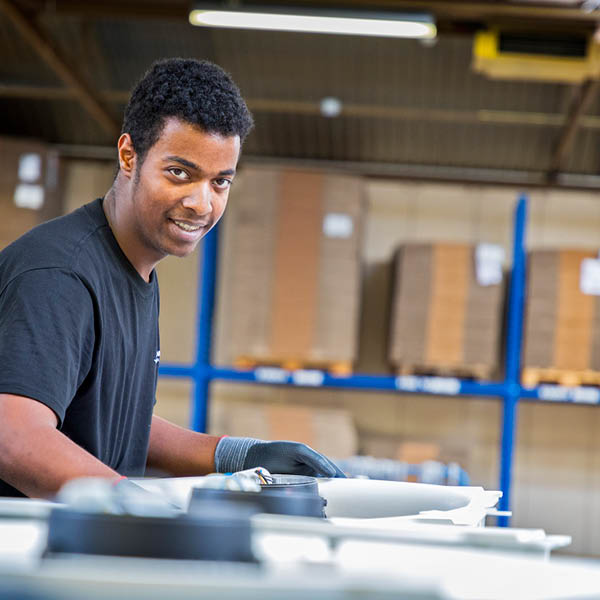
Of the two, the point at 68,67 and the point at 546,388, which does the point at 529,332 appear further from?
the point at 68,67

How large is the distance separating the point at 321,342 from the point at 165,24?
3042 millimetres

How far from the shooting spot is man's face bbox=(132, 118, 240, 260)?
197cm

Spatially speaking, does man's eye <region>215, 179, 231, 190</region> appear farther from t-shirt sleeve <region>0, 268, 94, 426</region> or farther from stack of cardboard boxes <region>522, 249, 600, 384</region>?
stack of cardboard boxes <region>522, 249, 600, 384</region>

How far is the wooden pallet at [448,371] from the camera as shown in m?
7.04

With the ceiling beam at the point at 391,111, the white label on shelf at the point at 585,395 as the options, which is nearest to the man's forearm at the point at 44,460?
the white label on shelf at the point at 585,395

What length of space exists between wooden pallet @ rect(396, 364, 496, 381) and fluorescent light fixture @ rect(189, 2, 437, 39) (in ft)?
8.11

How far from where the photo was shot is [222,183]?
209 centimetres

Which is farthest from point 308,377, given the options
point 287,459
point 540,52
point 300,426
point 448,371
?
point 287,459

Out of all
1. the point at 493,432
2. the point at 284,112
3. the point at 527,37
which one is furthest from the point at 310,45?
the point at 493,432

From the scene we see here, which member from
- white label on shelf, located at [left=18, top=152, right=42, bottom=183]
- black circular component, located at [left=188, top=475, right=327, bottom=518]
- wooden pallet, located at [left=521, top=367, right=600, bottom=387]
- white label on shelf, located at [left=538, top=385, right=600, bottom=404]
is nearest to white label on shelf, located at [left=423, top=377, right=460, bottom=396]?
wooden pallet, located at [left=521, top=367, right=600, bottom=387]

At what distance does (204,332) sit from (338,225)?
1.36 meters

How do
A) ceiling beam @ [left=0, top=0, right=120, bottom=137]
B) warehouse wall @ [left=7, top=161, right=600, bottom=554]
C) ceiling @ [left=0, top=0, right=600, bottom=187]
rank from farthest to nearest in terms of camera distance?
warehouse wall @ [left=7, top=161, right=600, bottom=554] → ceiling @ [left=0, top=0, right=600, bottom=187] → ceiling beam @ [left=0, top=0, right=120, bottom=137]

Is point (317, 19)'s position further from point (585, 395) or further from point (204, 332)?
point (585, 395)

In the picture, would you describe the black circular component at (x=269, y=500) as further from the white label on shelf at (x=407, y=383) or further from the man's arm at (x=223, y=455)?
the white label on shelf at (x=407, y=383)
